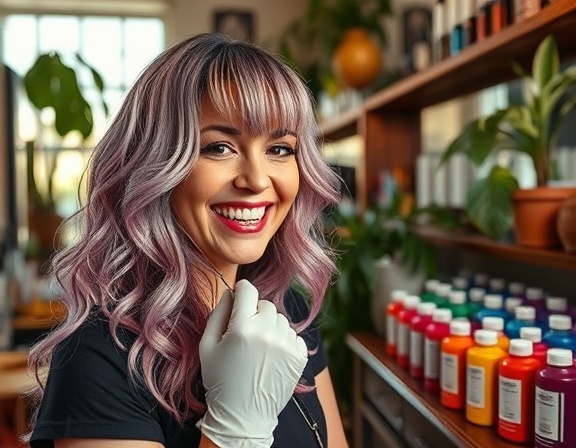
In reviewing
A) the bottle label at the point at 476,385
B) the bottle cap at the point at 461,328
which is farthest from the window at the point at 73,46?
the bottle label at the point at 476,385

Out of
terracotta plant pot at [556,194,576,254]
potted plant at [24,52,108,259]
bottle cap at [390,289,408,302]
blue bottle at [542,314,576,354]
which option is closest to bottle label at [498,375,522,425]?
blue bottle at [542,314,576,354]

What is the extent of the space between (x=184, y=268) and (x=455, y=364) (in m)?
0.60

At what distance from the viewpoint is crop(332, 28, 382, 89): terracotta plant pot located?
10.1 feet

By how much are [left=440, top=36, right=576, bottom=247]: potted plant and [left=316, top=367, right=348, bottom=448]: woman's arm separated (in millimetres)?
557

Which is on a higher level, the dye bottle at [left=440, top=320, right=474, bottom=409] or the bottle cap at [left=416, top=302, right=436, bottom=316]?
the bottle cap at [left=416, top=302, right=436, bottom=316]

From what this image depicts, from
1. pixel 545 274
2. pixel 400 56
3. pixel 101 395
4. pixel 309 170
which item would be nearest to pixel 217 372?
pixel 101 395

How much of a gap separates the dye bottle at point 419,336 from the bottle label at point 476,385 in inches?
11.2

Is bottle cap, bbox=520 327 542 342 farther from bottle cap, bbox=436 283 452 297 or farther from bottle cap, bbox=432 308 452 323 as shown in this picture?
bottle cap, bbox=436 283 452 297

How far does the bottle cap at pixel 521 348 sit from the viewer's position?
3.56ft

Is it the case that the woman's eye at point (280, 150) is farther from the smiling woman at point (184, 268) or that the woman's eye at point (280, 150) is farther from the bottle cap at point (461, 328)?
the bottle cap at point (461, 328)

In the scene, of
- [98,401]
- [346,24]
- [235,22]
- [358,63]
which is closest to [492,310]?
[98,401]

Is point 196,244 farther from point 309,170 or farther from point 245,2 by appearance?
point 245,2

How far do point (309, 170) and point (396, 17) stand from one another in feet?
9.89

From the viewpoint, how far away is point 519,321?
1304 millimetres
